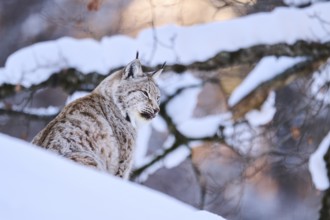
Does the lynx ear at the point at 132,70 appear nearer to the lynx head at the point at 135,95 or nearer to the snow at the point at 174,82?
the lynx head at the point at 135,95

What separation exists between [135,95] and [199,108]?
4.81 metres

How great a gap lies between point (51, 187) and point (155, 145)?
325 inches

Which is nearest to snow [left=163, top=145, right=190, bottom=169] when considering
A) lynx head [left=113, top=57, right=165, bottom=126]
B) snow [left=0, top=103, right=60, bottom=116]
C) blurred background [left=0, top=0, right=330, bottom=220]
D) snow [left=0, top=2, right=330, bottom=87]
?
blurred background [left=0, top=0, right=330, bottom=220]

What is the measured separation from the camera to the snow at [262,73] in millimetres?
12303

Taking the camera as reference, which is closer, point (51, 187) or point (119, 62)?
point (51, 187)

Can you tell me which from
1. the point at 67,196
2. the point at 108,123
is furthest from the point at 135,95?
the point at 67,196

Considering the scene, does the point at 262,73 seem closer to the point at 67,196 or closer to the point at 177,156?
the point at 177,156

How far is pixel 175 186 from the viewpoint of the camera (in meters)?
13.0

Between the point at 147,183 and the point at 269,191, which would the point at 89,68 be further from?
the point at 269,191

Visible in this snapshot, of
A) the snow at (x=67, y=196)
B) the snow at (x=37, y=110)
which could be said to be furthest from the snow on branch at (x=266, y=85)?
the snow at (x=67, y=196)

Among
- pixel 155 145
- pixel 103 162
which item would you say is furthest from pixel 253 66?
pixel 103 162

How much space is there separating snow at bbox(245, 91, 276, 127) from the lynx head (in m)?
3.92

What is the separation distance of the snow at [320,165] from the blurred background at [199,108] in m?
0.10

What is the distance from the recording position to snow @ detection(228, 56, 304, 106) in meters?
12.3
